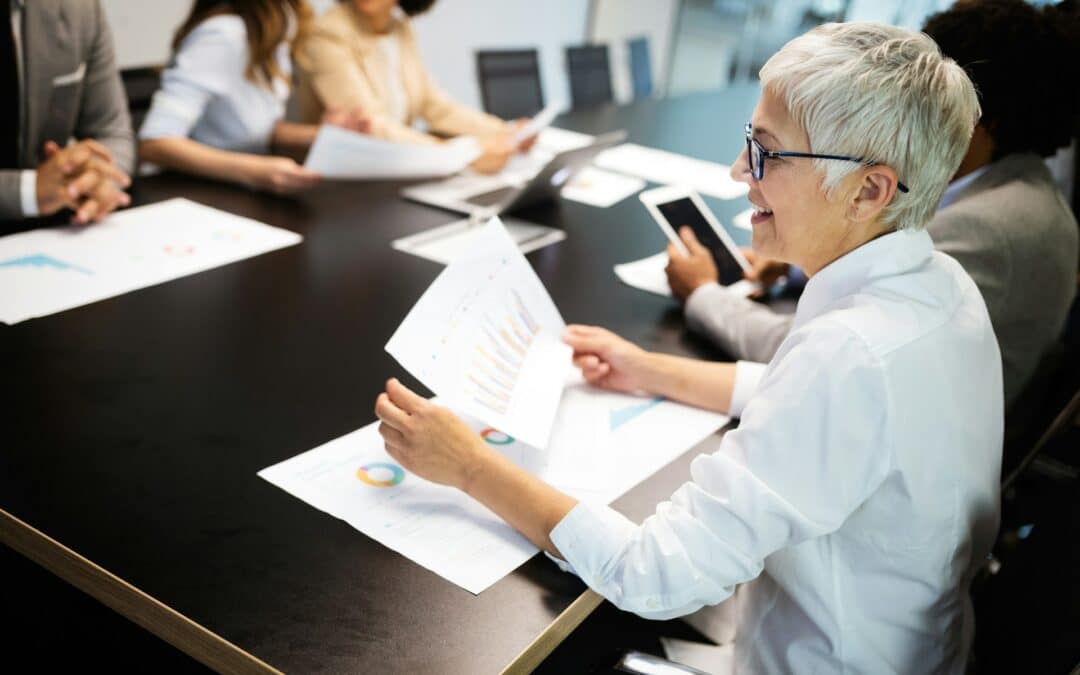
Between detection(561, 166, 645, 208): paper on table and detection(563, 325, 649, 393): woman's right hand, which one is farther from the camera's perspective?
detection(561, 166, 645, 208): paper on table

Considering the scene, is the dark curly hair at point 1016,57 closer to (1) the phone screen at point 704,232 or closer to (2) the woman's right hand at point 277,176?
(1) the phone screen at point 704,232

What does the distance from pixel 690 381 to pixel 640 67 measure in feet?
13.7

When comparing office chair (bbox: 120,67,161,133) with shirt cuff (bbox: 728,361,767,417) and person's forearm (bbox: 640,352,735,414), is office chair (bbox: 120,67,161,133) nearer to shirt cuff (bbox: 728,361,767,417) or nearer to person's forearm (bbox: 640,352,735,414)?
person's forearm (bbox: 640,352,735,414)

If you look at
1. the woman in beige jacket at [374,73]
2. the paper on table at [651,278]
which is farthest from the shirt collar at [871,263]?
the woman in beige jacket at [374,73]

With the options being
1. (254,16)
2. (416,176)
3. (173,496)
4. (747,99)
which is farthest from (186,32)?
(747,99)

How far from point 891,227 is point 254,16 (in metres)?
1.82

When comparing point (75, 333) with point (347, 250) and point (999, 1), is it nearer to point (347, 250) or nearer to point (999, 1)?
point (347, 250)

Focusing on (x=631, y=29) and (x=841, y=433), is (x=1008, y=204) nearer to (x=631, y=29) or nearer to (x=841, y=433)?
(x=841, y=433)

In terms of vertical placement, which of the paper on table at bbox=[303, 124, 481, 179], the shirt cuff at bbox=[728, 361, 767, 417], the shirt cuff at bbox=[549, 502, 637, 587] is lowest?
the shirt cuff at bbox=[728, 361, 767, 417]

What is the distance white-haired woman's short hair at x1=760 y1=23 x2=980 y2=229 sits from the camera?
95 cm

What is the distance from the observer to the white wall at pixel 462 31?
12.2 feet

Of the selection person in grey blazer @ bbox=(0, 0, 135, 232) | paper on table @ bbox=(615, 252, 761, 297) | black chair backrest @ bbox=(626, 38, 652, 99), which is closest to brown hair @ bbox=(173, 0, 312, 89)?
person in grey blazer @ bbox=(0, 0, 135, 232)

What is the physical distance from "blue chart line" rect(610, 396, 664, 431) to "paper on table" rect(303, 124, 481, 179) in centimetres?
111

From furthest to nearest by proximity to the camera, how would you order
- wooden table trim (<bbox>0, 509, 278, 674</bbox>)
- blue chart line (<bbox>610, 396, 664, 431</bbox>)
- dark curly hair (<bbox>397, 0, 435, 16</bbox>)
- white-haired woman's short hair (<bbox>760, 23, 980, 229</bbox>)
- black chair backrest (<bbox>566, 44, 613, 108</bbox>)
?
black chair backrest (<bbox>566, 44, 613, 108</bbox>) → dark curly hair (<bbox>397, 0, 435, 16</bbox>) → blue chart line (<bbox>610, 396, 664, 431</bbox>) → white-haired woman's short hair (<bbox>760, 23, 980, 229</bbox>) → wooden table trim (<bbox>0, 509, 278, 674</bbox>)
